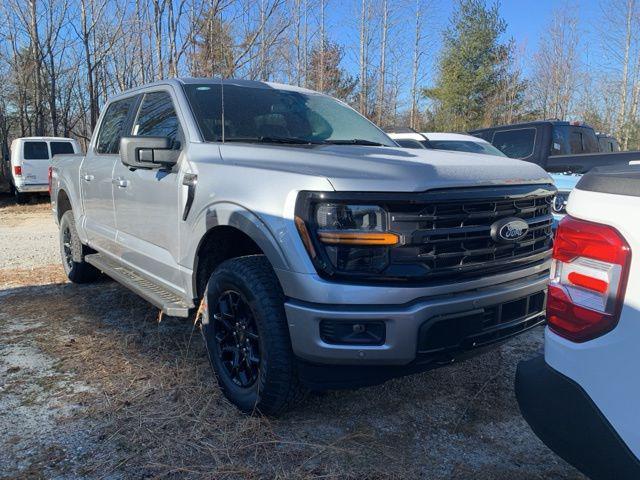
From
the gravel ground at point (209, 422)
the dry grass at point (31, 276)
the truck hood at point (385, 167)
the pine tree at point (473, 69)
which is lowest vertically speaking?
the dry grass at point (31, 276)

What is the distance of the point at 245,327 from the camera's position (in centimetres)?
290

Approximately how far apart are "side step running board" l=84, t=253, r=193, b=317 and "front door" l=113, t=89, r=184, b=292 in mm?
73

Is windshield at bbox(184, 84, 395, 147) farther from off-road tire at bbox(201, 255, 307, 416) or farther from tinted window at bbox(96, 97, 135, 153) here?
tinted window at bbox(96, 97, 135, 153)

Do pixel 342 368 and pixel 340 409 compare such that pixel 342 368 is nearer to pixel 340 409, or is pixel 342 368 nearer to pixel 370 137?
pixel 340 409

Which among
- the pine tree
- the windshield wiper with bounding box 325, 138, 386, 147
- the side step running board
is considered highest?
the pine tree

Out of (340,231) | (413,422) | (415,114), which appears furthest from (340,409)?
(415,114)

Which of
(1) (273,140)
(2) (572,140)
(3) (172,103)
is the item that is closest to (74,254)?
(3) (172,103)

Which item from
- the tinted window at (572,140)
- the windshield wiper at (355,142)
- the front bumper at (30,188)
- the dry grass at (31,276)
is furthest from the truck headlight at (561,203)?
the front bumper at (30,188)

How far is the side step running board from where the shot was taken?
132 inches

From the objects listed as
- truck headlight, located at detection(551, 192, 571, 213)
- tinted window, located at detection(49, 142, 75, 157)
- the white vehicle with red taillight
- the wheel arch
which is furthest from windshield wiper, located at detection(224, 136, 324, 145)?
tinted window, located at detection(49, 142, 75, 157)

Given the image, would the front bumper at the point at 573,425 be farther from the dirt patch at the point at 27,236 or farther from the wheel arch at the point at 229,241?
the dirt patch at the point at 27,236

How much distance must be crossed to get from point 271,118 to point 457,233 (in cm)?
179

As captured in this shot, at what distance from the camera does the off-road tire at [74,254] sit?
18.4 ft

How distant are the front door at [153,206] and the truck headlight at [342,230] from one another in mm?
1283
